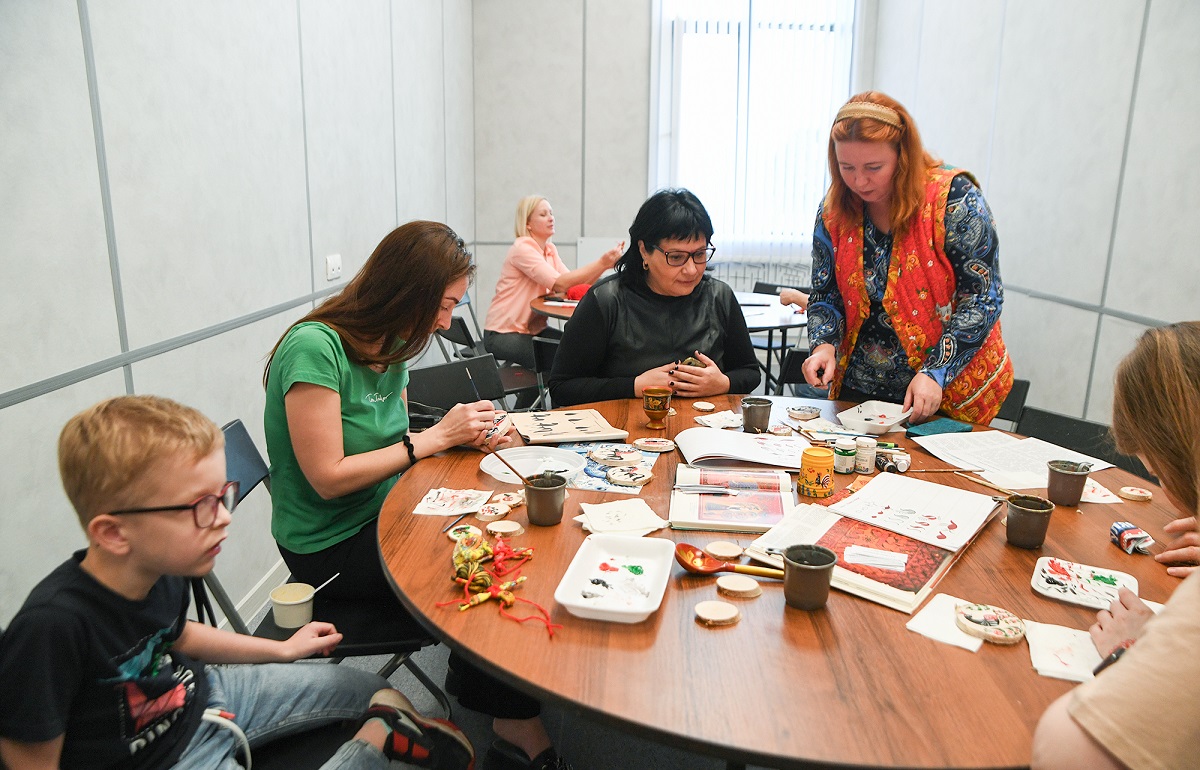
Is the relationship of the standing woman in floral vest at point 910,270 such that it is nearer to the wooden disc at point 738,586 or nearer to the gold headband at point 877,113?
the gold headband at point 877,113

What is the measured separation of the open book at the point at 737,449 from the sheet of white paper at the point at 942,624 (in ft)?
2.15

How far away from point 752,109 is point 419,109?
11.3ft

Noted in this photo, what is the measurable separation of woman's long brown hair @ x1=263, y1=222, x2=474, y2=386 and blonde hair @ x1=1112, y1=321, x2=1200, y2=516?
143 centimetres

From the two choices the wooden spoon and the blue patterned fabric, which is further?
the blue patterned fabric

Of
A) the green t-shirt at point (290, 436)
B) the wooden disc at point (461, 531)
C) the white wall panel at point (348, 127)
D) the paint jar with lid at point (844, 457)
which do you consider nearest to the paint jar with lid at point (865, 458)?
the paint jar with lid at point (844, 457)

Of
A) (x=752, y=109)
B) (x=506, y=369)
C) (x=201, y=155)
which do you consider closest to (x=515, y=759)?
(x=201, y=155)

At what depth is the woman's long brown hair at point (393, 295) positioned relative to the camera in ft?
6.31

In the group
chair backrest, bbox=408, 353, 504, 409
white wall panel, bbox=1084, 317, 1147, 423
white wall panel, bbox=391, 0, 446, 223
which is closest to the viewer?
chair backrest, bbox=408, 353, 504, 409

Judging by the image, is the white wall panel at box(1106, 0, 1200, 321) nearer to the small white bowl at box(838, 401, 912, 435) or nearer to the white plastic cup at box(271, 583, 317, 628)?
the small white bowl at box(838, 401, 912, 435)

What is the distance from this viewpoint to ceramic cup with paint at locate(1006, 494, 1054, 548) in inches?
59.1

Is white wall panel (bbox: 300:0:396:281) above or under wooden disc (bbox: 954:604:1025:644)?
above

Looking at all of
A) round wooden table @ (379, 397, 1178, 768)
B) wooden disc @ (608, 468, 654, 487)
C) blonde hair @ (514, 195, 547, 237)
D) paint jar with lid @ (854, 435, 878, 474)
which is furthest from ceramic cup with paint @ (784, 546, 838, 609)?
blonde hair @ (514, 195, 547, 237)

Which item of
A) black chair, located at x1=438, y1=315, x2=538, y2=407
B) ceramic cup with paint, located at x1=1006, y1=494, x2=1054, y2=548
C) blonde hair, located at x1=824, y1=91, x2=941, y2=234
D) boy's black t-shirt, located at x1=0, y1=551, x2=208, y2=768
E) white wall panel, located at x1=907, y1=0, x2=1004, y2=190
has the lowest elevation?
black chair, located at x1=438, y1=315, x2=538, y2=407

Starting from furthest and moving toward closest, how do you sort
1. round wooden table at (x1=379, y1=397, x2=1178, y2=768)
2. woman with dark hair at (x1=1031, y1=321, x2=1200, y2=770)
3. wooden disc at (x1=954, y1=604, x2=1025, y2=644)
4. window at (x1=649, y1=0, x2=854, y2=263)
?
window at (x1=649, y1=0, x2=854, y2=263)
wooden disc at (x1=954, y1=604, x2=1025, y2=644)
round wooden table at (x1=379, y1=397, x2=1178, y2=768)
woman with dark hair at (x1=1031, y1=321, x2=1200, y2=770)
